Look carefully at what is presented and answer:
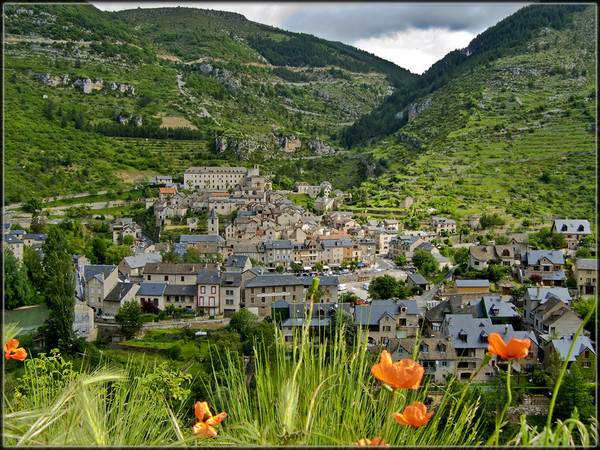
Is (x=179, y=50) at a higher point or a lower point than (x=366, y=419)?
higher

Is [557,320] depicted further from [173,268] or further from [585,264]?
[173,268]

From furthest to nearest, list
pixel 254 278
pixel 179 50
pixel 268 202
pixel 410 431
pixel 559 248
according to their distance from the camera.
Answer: pixel 179 50 → pixel 268 202 → pixel 559 248 → pixel 254 278 → pixel 410 431

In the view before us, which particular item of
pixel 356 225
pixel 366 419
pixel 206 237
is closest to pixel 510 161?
pixel 356 225

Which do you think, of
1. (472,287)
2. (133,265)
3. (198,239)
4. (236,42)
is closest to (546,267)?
(472,287)

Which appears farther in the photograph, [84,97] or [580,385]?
[84,97]

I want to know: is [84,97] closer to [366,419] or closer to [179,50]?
[179,50]

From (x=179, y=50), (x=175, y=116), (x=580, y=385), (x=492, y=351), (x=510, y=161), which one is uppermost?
(x=179, y=50)
